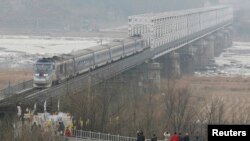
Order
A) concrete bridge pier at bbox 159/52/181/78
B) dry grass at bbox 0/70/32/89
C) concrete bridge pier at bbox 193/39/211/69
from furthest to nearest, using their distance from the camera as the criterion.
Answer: concrete bridge pier at bbox 193/39/211/69 < concrete bridge pier at bbox 159/52/181/78 < dry grass at bbox 0/70/32/89

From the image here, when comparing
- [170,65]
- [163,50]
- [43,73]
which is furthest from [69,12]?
[43,73]

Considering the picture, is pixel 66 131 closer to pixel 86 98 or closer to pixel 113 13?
pixel 86 98

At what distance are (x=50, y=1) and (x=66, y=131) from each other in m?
138

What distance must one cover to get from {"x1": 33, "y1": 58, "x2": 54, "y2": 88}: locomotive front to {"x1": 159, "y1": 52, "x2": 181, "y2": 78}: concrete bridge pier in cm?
2905

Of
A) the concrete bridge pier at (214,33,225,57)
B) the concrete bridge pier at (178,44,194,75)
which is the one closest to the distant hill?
the concrete bridge pier at (214,33,225,57)

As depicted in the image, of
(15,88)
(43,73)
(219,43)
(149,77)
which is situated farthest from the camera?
(219,43)

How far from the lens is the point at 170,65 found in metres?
57.9

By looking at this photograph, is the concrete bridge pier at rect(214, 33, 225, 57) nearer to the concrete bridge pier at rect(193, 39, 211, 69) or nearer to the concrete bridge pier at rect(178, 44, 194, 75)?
the concrete bridge pier at rect(193, 39, 211, 69)

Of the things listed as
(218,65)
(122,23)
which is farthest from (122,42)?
(122,23)

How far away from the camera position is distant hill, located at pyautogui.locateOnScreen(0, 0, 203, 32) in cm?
13662

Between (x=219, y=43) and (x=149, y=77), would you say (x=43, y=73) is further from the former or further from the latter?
(x=219, y=43)

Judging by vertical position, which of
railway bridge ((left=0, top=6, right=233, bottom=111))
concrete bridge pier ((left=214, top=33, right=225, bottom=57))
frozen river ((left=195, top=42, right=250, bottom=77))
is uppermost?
railway bridge ((left=0, top=6, right=233, bottom=111))

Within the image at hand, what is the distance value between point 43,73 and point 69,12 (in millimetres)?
126681

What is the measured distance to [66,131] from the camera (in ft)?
57.1
